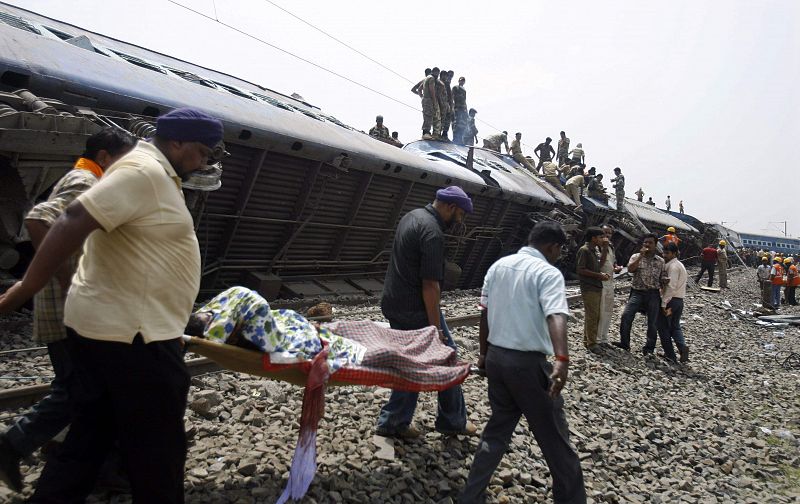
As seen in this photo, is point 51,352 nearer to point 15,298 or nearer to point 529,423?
point 15,298

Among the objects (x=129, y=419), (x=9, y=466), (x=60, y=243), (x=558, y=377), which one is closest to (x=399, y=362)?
(x=558, y=377)

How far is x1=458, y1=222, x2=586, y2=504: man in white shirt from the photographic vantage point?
274 cm

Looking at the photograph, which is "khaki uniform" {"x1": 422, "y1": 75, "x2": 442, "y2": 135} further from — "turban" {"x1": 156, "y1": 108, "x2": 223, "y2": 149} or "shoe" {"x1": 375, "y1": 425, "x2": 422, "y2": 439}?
"turban" {"x1": 156, "y1": 108, "x2": 223, "y2": 149}

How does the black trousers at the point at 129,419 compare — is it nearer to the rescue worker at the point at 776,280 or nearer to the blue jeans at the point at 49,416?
the blue jeans at the point at 49,416

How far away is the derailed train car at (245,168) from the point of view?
4441 mm

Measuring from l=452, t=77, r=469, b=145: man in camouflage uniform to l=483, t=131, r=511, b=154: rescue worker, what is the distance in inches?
111

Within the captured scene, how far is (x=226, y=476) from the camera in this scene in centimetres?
272

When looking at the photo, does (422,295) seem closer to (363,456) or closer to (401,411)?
(401,411)

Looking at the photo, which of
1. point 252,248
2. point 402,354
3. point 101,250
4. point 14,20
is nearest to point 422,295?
point 402,354

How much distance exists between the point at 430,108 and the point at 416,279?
35.9 ft

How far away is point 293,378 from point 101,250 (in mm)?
1096

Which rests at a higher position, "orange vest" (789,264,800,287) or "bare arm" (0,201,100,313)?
"orange vest" (789,264,800,287)

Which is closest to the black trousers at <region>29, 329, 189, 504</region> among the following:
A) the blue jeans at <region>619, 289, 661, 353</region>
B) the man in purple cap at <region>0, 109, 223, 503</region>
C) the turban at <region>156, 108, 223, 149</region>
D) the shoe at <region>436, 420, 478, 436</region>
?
the man in purple cap at <region>0, 109, 223, 503</region>

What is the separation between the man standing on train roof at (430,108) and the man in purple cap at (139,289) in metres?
12.0
